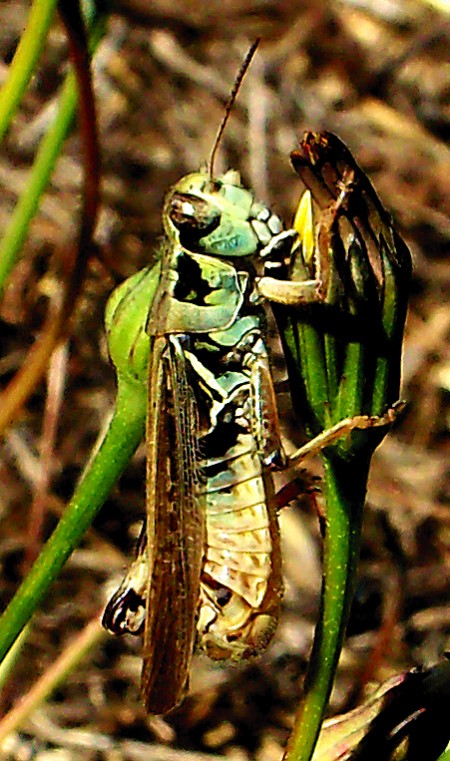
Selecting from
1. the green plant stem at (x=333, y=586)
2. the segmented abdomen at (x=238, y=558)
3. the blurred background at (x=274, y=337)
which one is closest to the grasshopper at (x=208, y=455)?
the segmented abdomen at (x=238, y=558)

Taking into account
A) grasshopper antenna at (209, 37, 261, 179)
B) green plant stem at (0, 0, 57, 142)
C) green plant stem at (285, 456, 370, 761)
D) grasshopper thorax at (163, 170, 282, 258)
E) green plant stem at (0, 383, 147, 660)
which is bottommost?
green plant stem at (285, 456, 370, 761)

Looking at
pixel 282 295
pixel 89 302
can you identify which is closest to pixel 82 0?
pixel 282 295


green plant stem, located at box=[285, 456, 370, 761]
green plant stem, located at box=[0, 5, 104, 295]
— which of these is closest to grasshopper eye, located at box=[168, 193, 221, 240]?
green plant stem, located at box=[0, 5, 104, 295]

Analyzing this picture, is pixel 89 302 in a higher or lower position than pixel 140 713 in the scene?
higher

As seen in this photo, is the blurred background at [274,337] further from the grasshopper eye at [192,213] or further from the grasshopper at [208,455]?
the grasshopper eye at [192,213]

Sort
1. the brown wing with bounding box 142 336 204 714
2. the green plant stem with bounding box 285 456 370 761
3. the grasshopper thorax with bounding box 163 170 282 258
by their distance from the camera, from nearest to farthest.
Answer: the green plant stem with bounding box 285 456 370 761, the brown wing with bounding box 142 336 204 714, the grasshopper thorax with bounding box 163 170 282 258

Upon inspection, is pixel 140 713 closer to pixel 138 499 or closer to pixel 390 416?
pixel 138 499

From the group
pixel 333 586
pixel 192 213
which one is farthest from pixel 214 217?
pixel 333 586

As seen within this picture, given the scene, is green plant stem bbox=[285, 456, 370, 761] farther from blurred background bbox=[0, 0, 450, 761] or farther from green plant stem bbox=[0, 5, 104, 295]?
blurred background bbox=[0, 0, 450, 761]
